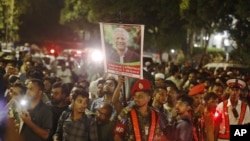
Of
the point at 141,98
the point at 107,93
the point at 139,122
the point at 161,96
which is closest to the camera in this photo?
the point at 139,122

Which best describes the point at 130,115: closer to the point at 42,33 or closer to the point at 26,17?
the point at 26,17

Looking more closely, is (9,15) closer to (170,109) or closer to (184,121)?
(170,109)

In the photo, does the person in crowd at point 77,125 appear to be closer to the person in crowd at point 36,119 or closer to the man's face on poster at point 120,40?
the person in crowd at point 36,119

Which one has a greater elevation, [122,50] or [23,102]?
[122,50]

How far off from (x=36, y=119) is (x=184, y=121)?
1.81 m

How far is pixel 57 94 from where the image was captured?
23.5 ft

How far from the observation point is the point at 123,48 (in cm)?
698

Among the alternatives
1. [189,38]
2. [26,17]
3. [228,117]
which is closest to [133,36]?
[228,117]

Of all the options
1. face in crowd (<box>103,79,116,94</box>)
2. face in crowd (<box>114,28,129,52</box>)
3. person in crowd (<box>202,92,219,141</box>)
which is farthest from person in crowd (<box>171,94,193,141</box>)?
face in crowd (<box>103,79,116,94</box>)

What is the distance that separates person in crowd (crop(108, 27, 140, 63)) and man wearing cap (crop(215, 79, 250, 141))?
150cm

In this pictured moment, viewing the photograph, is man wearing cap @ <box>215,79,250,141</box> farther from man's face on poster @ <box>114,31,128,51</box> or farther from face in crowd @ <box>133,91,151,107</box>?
man's face on poster @ <box>114,31,128,51</box>

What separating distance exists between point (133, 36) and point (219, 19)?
1046 cm

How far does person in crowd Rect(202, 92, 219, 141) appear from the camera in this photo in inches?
245

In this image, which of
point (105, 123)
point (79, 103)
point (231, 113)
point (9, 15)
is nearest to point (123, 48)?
point (105, 123)
